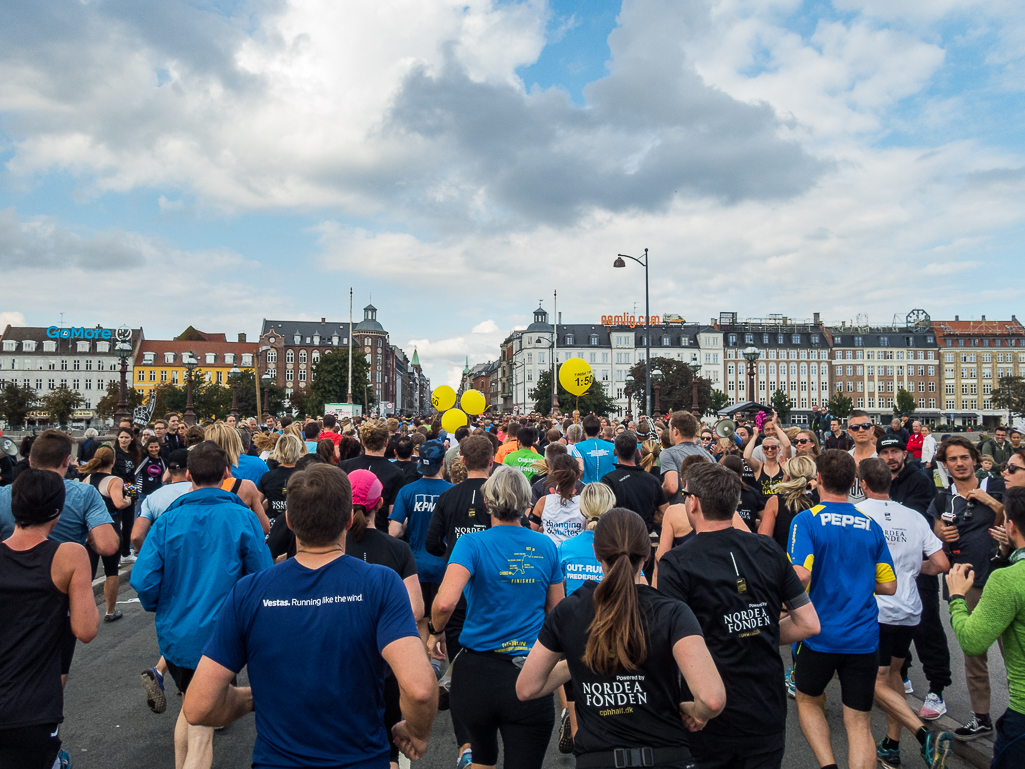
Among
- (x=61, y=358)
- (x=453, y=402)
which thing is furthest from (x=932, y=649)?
(x=61, y=358)

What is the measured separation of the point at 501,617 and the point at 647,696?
137 centimetres

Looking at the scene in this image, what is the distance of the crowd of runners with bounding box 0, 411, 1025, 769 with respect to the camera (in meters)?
2.42

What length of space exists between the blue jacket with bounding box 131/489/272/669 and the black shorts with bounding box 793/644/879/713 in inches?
132

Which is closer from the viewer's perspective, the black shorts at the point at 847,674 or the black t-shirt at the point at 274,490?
the black shorts at the point at 847,674

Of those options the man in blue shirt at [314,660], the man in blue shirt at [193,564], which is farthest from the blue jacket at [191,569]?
the man in blue shirt at [314,660]

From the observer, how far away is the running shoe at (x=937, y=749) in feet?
13.6

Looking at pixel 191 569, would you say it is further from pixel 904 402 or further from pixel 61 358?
pixel 61 358

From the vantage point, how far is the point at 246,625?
2.41 metres

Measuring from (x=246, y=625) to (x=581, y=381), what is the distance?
13849mm

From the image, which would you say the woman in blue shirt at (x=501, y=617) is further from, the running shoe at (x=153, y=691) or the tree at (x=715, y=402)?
the tree at (x=715, y=402)

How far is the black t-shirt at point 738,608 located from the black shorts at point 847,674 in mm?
1085

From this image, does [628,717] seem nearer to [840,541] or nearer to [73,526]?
[840,541]

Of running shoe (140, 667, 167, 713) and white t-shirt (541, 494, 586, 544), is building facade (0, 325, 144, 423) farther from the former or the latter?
white t-shirt (541, 494, 586, 544)

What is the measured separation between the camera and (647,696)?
2484 mm
